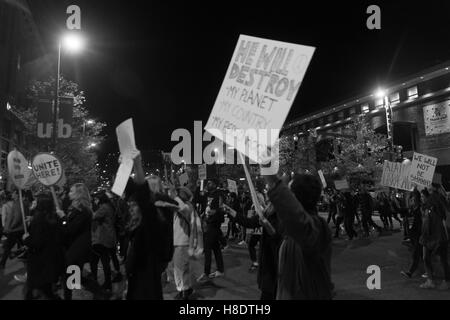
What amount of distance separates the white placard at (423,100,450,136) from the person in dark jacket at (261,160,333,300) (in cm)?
4434

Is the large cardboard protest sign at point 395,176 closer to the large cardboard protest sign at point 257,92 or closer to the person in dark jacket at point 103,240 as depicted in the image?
the person in dark jacket at point 103,240

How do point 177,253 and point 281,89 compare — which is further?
point 177,253

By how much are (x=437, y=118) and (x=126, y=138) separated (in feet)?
148

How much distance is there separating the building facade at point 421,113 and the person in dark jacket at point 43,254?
4004 cm

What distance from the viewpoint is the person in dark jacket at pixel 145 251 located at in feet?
14.0

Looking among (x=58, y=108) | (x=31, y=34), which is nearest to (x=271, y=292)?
(x=58, y=108)

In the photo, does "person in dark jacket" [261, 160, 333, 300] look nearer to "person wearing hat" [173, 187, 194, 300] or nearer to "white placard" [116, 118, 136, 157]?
"white placard" [116, 118, 136, 157]

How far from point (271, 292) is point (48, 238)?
3.10 meters

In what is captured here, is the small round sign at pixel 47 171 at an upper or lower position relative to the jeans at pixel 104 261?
upper

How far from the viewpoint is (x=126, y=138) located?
4.15 meters

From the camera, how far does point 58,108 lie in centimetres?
1838

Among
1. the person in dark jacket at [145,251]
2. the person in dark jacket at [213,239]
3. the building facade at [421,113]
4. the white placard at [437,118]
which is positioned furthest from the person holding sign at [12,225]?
the white placard at [437,118]
